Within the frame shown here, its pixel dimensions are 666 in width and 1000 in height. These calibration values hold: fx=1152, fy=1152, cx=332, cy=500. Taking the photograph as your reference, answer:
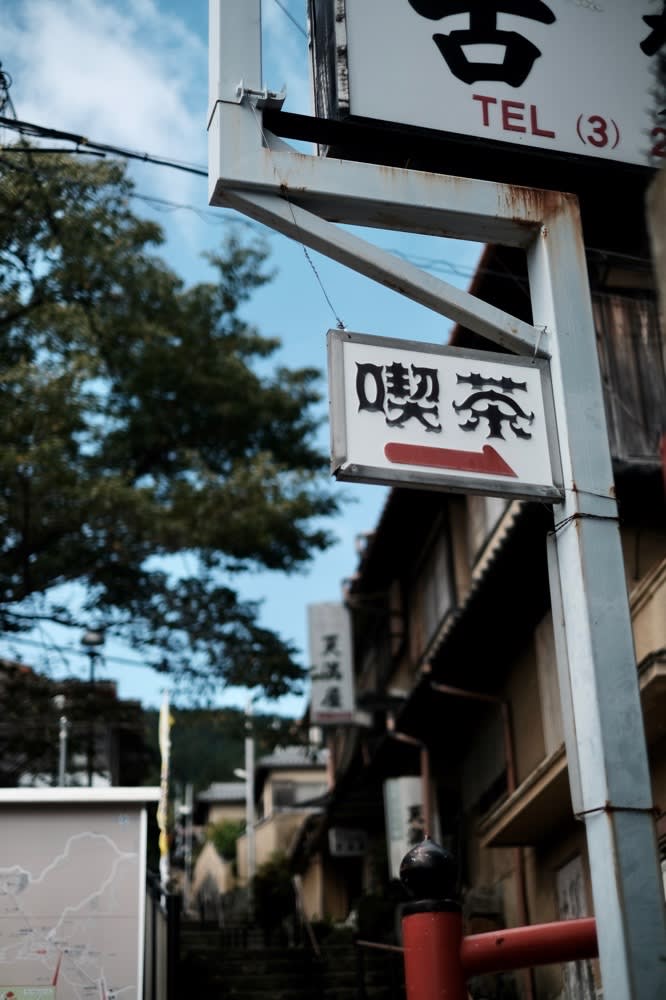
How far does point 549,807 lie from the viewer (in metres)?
12.2

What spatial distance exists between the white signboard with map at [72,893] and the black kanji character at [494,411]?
5135mm

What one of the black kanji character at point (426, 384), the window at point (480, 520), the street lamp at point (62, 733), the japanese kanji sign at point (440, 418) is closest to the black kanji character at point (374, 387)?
the japanese kanji sign at point (440, 418)

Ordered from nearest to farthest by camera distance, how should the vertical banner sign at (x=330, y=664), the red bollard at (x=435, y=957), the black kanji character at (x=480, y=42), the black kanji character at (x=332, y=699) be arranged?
the red bollard at (x=435, y=957)
the black kanji character at (x=480, y=42)
the vertical banner sign at (x=330, y=664)
the black kanji character at (x=332, y=699)

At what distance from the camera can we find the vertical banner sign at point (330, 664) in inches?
904

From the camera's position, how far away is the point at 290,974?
16641 mm

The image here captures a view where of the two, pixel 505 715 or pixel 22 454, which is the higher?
pixel 22 454

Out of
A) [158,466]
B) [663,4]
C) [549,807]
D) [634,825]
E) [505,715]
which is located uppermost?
[158,466]

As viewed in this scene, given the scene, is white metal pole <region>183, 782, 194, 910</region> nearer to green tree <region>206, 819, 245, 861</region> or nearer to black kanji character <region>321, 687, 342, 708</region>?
green tree <region>206, 819, 245, 861</region>

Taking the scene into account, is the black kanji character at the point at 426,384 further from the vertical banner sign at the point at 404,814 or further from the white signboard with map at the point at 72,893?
the vertical banner sign at the point at 404,814

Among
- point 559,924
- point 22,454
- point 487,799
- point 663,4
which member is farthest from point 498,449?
point 22,454

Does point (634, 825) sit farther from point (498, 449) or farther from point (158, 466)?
point (158, 466)

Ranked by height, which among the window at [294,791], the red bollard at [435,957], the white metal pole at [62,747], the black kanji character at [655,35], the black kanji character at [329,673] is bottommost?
the red bollard at [435,957]

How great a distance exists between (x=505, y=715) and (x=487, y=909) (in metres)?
2.65

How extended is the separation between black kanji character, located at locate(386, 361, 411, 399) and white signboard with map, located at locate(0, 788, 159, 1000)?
5.09m
